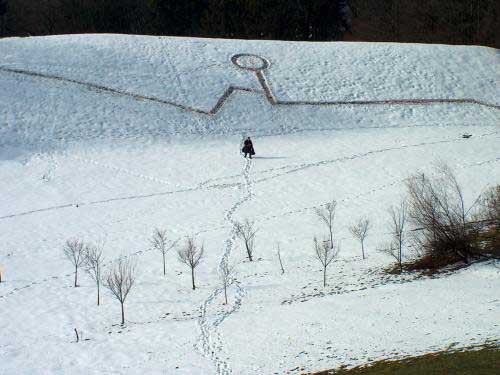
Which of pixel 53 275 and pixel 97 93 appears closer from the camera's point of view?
pixel 53 275

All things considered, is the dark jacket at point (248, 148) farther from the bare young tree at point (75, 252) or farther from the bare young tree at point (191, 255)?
the bare young tree at point (75, 252)

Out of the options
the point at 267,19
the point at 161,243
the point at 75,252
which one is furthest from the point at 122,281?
the point at 267,19

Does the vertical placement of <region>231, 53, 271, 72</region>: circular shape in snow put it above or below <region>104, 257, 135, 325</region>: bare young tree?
above

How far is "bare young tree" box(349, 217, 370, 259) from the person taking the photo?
2588cm

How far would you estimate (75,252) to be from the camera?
27.1 metres

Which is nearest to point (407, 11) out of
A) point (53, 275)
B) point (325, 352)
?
point (53, 275)

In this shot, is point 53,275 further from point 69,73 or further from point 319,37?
point 319,37

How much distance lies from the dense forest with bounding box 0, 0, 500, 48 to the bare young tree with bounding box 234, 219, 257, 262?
38001 mm

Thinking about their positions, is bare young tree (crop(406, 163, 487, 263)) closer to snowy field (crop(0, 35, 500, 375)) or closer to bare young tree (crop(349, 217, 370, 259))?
snowy field (crop(0, 35, 500, 375))

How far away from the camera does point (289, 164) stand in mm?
36438

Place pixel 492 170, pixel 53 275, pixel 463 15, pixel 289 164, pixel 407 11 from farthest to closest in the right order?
pixel 407 11
pixel 463 15
pixel 289 164
pixel 492 170
pixel 53 275

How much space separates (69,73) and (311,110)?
1432cm

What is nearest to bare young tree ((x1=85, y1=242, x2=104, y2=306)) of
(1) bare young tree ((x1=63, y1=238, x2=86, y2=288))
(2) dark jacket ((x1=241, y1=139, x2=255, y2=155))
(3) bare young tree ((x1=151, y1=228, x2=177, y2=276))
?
(1) bare young tree ((x1=63, y1=238, x2=86, y2=288))

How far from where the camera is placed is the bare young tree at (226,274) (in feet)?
78.4
